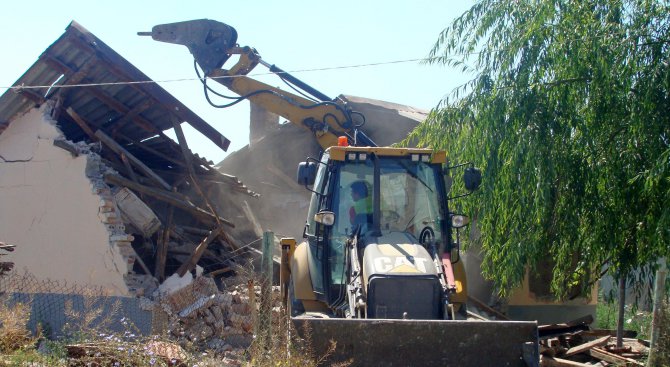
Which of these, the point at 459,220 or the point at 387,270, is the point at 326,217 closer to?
the point at 387,270

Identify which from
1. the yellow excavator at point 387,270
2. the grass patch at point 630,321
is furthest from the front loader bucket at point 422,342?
the grass patch at point 630,321

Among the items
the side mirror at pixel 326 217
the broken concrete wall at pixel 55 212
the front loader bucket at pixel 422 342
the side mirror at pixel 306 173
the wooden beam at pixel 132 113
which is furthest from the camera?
the wooden beam at pixel 132 113

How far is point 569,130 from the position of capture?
887cm

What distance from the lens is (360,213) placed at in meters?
7.98

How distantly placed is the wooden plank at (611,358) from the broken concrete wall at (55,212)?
766 centimetres

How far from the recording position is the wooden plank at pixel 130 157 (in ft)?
47.6

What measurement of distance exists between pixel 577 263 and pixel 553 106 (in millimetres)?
2595

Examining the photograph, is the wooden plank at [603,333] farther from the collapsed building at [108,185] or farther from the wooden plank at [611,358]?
the collapsed building at [108,185]

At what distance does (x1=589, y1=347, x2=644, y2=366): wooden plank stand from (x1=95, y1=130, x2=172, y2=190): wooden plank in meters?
8.54

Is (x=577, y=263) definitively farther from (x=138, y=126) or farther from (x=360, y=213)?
(x=138, y=126)

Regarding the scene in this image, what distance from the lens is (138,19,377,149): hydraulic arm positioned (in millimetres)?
14055

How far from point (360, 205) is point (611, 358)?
3.48 metres

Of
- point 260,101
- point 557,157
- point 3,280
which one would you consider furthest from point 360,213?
point 260,101

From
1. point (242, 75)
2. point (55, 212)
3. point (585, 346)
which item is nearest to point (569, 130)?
point (585, 346)
